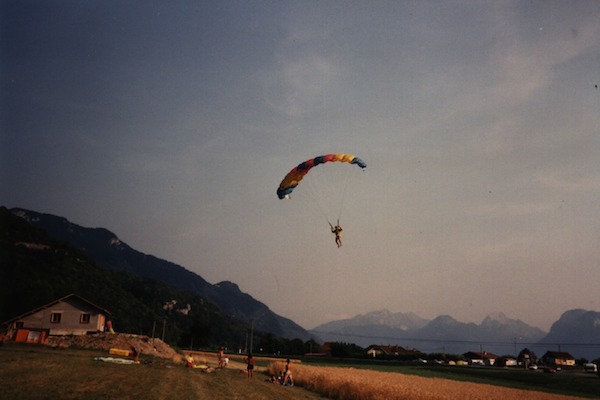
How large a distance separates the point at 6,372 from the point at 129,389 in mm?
7403

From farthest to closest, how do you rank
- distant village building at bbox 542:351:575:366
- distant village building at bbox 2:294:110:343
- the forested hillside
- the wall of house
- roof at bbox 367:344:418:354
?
1. roof at bbox 367:344:418:354
2. distant village building at bbox 542:351:575:366
3. the forested hillside
4. the wall of house
5. distant village building at bbox 2:294:110:343

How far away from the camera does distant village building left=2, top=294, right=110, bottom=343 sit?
6344 cm

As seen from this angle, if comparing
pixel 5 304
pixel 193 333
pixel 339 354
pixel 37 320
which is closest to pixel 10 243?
pixel 5 304

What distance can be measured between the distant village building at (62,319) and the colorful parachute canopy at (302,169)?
43.3 m

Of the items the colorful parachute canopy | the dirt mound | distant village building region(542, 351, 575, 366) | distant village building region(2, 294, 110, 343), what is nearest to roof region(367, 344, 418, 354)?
distant village building region(542, 351, 575, 366)

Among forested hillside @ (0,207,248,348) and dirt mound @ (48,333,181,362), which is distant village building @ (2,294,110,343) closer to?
dirt mound @ (48,333,181,362)

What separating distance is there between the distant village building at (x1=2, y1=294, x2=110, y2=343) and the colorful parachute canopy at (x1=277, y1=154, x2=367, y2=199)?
142 ft

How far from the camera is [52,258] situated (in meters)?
158

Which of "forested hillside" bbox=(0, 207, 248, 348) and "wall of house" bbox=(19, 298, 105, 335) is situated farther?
"forested hillside" bbox=(0, 207, 248, 348)

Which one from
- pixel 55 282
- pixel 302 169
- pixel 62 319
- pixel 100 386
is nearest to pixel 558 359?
pixel 62 319

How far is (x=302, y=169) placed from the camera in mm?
36094

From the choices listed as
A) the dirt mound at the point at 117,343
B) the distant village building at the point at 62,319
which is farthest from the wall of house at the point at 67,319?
the dirt mound at the point at 117,343

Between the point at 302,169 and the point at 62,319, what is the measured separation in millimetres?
50410

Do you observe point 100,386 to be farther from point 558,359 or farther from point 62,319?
point 558,359
